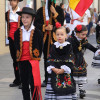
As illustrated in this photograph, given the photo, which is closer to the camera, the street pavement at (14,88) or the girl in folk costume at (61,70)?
the girl in folk costume at (61,70)

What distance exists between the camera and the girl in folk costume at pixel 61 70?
6.04 metres

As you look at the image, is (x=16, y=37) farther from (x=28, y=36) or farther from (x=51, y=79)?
(x=51, y=79)

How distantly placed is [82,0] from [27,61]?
2272mm

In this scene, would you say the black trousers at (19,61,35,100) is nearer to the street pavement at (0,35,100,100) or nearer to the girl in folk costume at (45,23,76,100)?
the girl in folk costume at (45,23,76,100)

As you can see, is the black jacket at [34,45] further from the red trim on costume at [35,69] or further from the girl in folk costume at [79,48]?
the girl in folk costume at [79,48]

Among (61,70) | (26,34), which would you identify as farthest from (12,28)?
(61,70)

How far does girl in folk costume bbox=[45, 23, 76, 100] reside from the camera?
604 cm

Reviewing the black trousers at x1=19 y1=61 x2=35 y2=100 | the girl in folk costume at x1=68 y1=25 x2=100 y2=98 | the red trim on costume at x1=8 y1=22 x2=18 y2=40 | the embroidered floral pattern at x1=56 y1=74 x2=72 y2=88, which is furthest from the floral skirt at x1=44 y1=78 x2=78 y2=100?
the red trim on costume at x1=8 y1=22 x2=18 y2=40

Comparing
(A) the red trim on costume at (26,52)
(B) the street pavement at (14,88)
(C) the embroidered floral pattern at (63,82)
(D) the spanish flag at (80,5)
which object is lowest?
(B) the street pavement at (14,88)

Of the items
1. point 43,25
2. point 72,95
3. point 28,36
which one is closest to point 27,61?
point 28,36

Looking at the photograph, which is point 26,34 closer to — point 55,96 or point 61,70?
point 61,70

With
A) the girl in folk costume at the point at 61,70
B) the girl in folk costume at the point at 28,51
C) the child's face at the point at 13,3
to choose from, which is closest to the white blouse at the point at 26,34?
the girl in folk costume at the point at 28,51

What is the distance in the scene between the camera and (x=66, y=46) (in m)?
6.12

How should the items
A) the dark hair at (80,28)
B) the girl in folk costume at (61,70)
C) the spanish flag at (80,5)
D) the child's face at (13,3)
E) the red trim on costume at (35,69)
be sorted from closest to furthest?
the girl in folk costume at (61,70) < the red trim on costume at (35,69) < the dark hair at (80,28) < the spanish flag at (80,5) < the child's face at (13,3)
